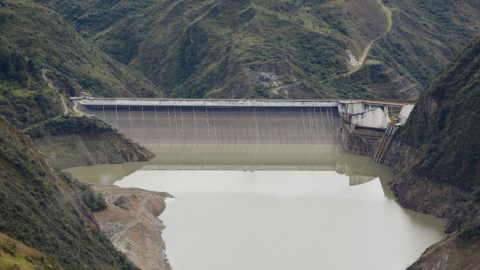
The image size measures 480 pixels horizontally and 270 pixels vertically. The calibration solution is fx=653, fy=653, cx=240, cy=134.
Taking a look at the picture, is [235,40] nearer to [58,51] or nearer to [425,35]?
[58,51]

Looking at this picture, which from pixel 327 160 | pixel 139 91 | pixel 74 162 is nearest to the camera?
pixel 74 162

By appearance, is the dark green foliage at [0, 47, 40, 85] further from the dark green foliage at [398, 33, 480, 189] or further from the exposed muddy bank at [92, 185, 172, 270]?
the dark green foliage at [398, 33, 480, 189]

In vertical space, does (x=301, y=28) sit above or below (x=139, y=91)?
above

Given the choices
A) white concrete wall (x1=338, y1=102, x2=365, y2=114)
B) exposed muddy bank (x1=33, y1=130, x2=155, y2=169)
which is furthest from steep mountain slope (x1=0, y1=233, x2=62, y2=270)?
white concrete wall (x1=338, y1=102, x2=365, y2=114)

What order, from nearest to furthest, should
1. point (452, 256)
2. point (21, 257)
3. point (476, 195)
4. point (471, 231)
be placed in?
1. point (21, 257)
2. point (452, 256)
3. point (471, 231)
4. point (476, 195)

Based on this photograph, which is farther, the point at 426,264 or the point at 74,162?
the point at 74,162

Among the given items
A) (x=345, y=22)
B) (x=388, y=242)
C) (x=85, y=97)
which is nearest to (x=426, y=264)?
(x=388, y=242)

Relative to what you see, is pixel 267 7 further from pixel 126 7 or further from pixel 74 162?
pixel 74 162

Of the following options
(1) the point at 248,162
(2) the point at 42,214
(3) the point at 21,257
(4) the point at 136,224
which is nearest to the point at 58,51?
(1) the point at 248,162
